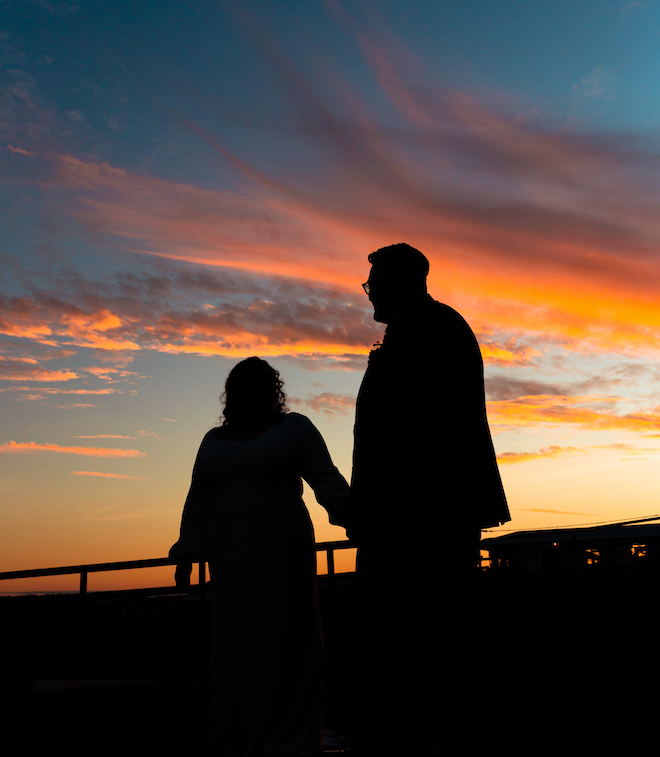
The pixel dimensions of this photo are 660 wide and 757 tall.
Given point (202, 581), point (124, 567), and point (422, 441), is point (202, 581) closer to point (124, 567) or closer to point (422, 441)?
point (124, 567)

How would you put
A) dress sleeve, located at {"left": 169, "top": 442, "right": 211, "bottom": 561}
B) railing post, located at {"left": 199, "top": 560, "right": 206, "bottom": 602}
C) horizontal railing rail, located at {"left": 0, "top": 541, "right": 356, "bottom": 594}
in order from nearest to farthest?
dress sleeve, located at {"left": 169, "top": 442, "right": 211, "bottom": 561}
railing post, located at {"left": 199, "top": 560, "right": 206, "bottom": 602}
horizontal railing rail, located at {"left": 0, "top": 541, "right": 356, "bottom": 594}

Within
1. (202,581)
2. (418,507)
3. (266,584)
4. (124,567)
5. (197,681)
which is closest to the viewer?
(418,507)

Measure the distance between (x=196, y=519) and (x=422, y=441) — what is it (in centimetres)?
160

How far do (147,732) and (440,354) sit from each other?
9.54ft

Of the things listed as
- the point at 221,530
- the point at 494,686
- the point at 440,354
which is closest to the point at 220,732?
the point at 221,530

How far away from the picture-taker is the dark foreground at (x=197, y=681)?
350 centimetres

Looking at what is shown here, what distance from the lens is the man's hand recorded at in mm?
3475

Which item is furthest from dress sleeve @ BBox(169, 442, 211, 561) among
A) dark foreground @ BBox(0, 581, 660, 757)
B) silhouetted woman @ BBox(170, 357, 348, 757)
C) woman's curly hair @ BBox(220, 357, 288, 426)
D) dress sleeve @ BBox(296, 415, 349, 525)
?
dark foreground @ BBox(0, 581, 660, 757)

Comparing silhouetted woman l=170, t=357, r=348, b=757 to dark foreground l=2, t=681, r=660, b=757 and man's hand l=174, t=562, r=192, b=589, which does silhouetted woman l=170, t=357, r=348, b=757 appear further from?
dark foreground l=2, t=681, r=660, b=757

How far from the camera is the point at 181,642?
759 centimetres

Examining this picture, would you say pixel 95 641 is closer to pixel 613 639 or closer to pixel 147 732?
pixel 147 732

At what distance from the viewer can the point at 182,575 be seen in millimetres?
3500

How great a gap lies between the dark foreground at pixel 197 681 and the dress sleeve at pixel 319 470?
45.5 inches

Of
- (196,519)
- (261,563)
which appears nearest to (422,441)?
(261,563)
